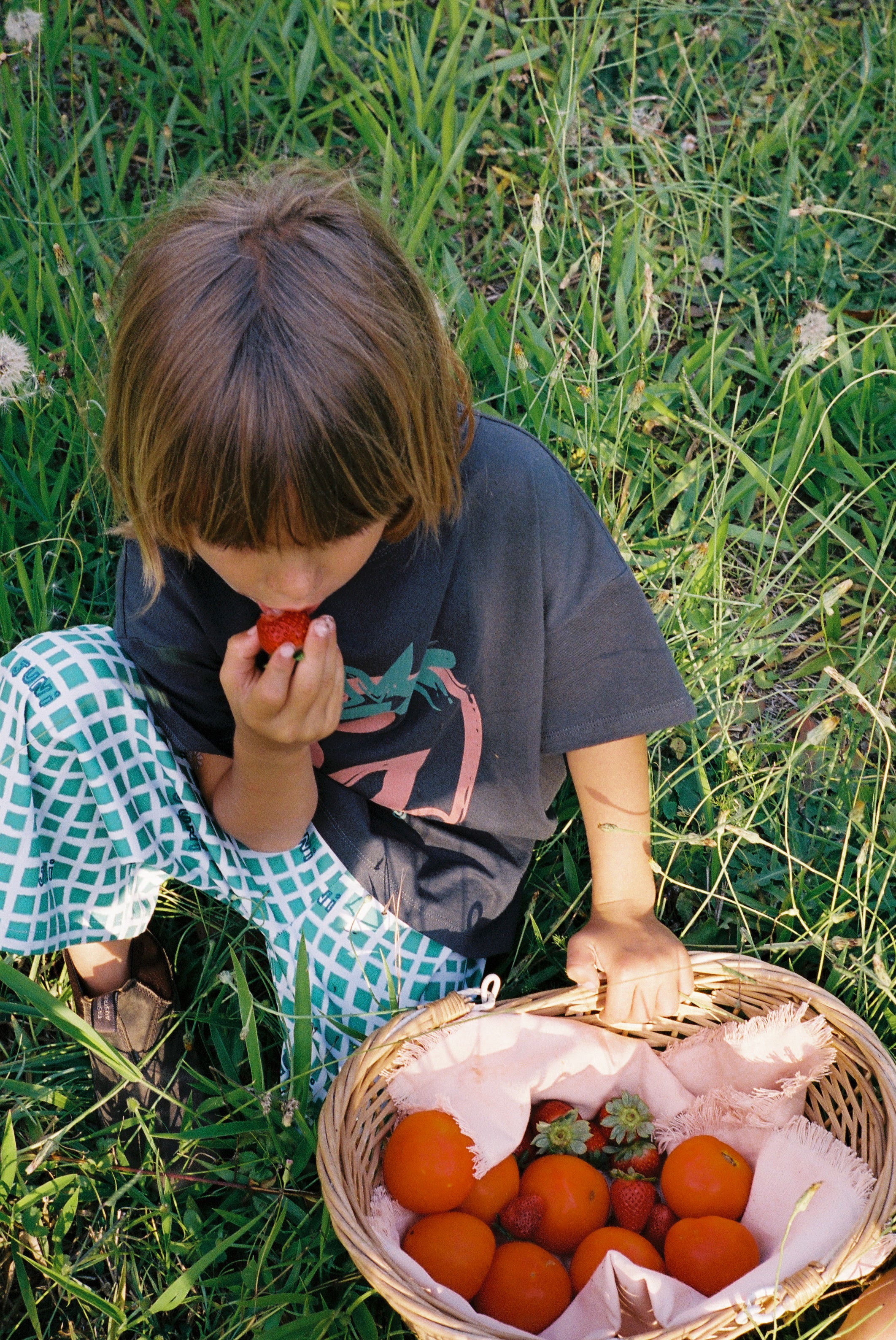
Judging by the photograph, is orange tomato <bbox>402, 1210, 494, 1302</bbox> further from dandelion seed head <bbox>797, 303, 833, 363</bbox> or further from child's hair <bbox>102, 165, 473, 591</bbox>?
dandelion seed head <bbox>797, 303, 833, 363</bbox>

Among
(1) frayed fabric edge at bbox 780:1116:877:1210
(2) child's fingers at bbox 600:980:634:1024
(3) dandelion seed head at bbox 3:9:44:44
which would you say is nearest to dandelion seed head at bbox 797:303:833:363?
(2) child's fingers at bbox 600:980:634:1024

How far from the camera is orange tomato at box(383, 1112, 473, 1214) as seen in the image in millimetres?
1295

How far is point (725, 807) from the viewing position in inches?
54.6

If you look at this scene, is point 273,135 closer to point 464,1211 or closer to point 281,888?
point 281,888

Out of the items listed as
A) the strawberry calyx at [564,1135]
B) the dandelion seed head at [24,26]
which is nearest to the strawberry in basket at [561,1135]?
the strawberry calyx at [564,1135]

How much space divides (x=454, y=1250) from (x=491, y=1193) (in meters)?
0.10

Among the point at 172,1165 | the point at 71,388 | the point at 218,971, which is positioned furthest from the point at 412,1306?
the point at 71,388

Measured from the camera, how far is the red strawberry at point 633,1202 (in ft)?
4.37

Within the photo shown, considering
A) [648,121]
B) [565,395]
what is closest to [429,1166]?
[565,395]

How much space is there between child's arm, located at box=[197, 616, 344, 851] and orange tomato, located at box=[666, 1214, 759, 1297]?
0.62 m

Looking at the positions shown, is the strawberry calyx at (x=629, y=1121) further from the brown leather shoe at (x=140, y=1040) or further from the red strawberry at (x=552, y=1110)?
the brown leather shoe at (x=140, y=1040)

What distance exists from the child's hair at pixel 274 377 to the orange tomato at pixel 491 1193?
0.76 meters

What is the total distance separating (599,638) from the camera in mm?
1376

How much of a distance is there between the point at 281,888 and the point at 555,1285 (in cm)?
55
